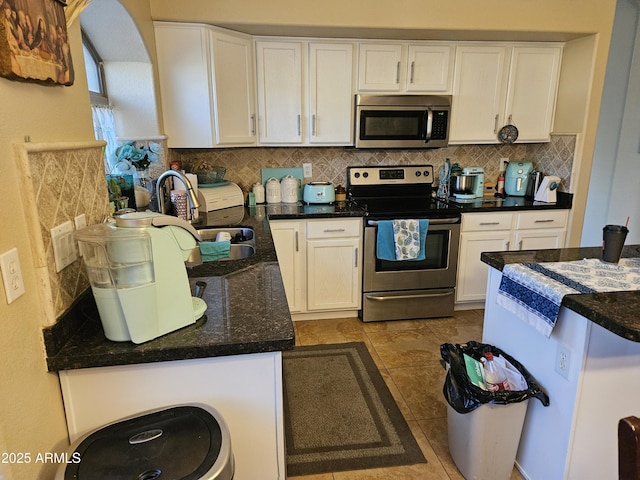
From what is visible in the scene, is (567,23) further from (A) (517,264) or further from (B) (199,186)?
(B) (199,186)

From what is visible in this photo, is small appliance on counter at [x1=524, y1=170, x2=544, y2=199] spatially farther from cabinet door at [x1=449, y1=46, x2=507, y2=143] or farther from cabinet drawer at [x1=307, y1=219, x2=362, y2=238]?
cabinet drawer at [x1=307, y1=219, x2=362, y2=238]

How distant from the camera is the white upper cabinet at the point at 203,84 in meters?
2.84

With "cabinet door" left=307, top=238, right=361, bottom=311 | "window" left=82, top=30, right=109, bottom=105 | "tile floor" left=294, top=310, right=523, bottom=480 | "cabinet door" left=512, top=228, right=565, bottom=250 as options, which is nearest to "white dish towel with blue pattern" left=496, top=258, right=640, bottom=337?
"tile floor" left=294, top=310, right=523, bottom=480

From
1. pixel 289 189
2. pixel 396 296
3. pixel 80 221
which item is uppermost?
pixel 80 221

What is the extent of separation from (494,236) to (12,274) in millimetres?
3241

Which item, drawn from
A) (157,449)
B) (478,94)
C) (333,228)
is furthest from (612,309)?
(478,94)

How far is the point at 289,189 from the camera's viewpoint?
139 inches

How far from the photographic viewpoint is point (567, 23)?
311 cm

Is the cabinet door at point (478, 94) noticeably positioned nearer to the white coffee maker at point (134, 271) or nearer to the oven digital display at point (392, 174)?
the oven digital display at point (392, 174)

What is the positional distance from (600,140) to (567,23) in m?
1.80

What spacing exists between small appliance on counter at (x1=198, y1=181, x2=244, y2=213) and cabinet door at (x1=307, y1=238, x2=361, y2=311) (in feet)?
2.34

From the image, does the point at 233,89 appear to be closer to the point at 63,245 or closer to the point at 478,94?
the point at 478,94

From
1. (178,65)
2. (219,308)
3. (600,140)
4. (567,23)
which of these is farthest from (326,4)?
(600,140)

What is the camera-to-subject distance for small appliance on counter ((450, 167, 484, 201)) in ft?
11.9
